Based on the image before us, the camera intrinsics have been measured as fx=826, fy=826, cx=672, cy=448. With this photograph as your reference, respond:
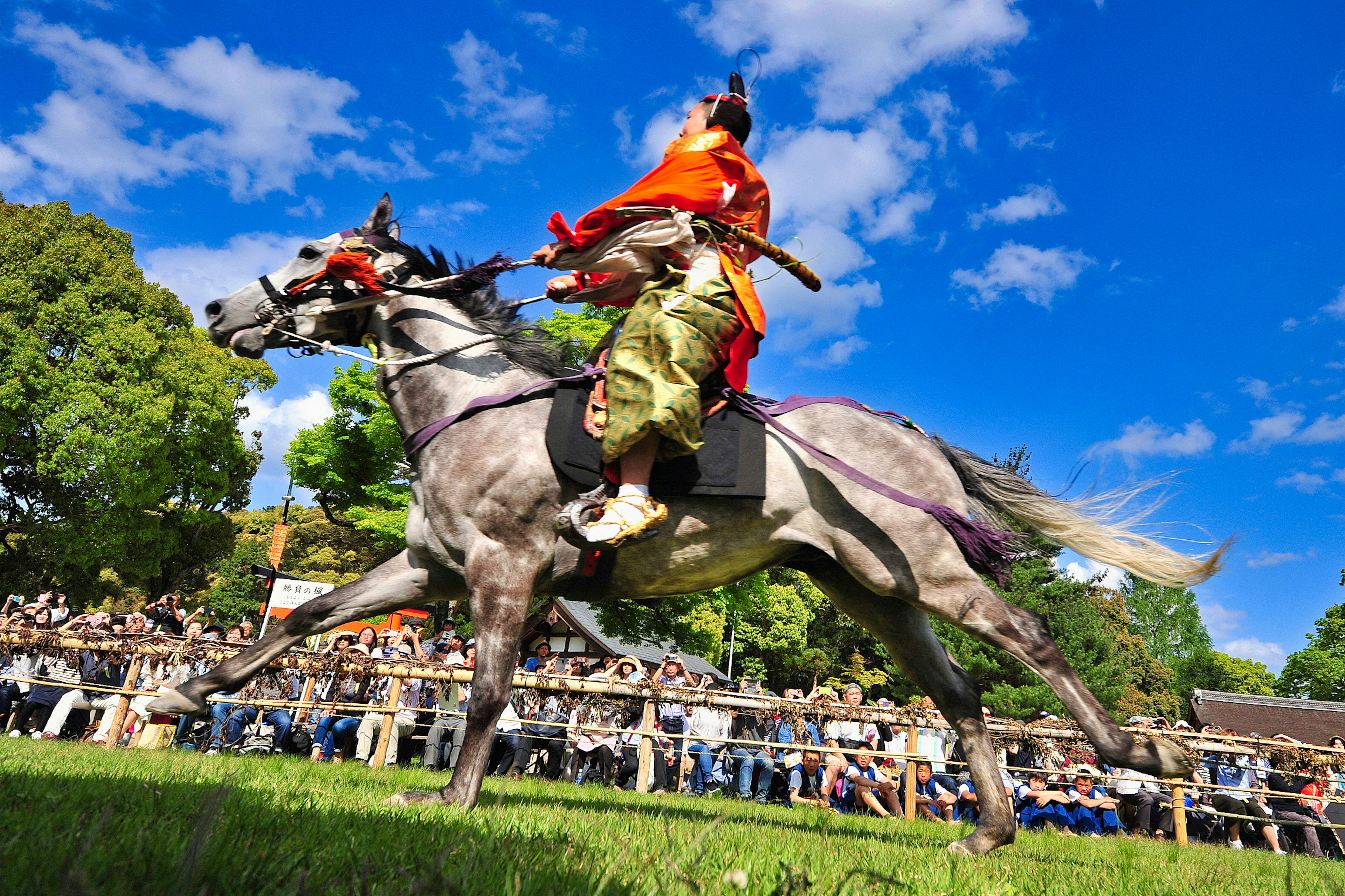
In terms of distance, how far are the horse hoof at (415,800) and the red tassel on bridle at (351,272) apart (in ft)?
10.1

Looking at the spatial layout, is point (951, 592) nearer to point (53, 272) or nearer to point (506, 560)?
point (506, 560)

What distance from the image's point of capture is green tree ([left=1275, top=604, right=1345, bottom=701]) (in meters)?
46.4

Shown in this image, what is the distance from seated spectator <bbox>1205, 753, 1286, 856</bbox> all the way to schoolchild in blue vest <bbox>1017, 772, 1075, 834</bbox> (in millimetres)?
1833

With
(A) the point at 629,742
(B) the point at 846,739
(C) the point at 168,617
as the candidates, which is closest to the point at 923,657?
(A) the point at 629,742

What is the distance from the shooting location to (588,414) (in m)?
4.60

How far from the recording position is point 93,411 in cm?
2286

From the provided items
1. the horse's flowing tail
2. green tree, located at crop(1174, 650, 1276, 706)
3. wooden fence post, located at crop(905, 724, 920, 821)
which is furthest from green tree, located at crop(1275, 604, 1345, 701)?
the horse's flowing tail

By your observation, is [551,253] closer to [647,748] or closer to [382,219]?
[382,219]

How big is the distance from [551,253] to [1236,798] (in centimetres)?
1193

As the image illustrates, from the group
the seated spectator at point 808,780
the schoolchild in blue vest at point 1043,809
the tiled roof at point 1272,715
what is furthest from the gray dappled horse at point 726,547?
the tiled roof at point 1272,715

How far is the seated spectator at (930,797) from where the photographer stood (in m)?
10.8

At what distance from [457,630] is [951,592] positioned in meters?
30.0

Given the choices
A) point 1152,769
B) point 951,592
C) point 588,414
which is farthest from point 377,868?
point 1152,769

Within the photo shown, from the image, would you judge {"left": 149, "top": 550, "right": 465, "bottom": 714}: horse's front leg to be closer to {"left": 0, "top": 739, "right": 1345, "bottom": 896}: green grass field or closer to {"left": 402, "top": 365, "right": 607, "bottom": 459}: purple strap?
{"left": 0, "top": 739, "right": 1345, "bottom": 896}: green grass field
